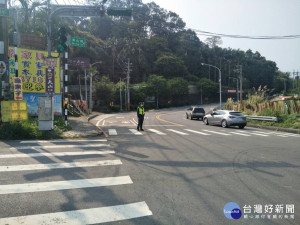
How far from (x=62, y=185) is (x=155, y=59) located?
80.0 m

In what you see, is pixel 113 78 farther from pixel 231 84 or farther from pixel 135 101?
pixel 231 84

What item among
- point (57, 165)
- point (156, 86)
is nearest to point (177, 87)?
point (156, 86)

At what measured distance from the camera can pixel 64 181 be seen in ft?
16.5

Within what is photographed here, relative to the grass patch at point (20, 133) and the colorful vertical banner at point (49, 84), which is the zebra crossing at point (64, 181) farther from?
the colorful vertical banner at point (49, 84)

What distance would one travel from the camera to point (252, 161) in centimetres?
706

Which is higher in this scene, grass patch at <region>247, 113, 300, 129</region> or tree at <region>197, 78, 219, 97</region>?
tree at <region>197, 78, 219, 97</region>

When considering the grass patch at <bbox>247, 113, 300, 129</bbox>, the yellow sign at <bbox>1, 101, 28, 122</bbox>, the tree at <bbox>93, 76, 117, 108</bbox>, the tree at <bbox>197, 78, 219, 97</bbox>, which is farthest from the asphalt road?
the tree at <bbox>197, 78, 219, 97</bbox>

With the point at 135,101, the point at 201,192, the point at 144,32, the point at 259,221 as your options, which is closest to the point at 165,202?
the point at 201,192

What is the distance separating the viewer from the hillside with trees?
64.4 metres

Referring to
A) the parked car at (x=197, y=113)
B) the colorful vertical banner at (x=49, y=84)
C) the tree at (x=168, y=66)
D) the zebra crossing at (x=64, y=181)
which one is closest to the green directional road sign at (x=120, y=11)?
the colorful vertical banner at (x=49, y=84)

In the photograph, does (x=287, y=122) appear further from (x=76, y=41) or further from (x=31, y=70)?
(x=31, y=70)

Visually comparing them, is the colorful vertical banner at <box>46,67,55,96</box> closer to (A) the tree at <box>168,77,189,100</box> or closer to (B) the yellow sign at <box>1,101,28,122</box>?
(B) the yellow sign at <box>1,101,28,122</box>

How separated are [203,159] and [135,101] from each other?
56.1 metres

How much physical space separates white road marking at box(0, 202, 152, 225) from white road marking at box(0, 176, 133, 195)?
103 centimetres
